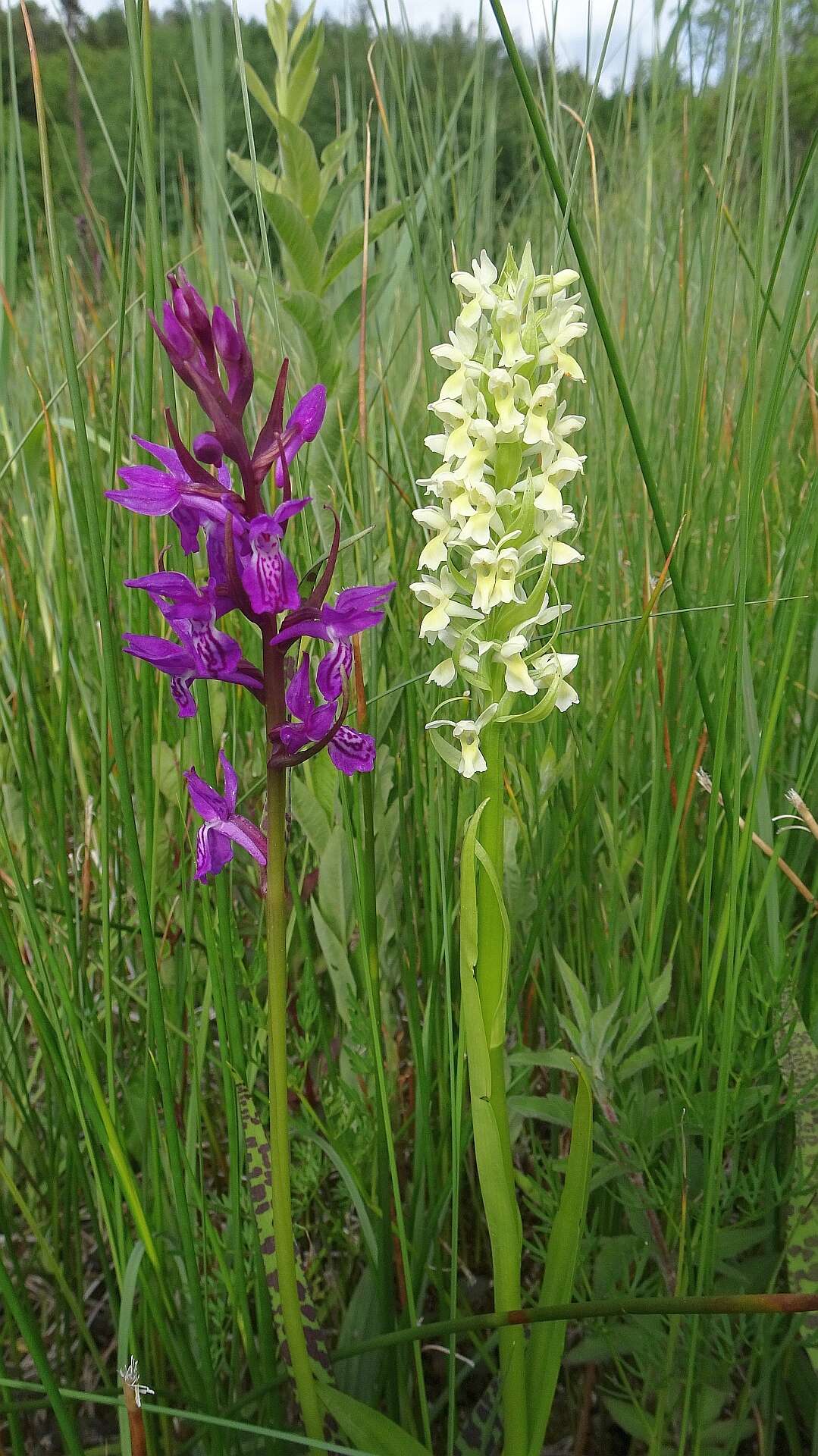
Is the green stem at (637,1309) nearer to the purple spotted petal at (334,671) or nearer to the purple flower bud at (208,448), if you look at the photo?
the purple spotted petal at (334,671)

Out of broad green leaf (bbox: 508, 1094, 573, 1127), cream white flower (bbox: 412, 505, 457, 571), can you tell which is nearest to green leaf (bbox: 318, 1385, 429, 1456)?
broad green leaf (bbox: 508, 1094, 573, 1127)

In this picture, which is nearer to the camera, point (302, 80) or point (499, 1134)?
point (499, 1134)

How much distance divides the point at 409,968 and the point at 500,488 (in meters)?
0.45

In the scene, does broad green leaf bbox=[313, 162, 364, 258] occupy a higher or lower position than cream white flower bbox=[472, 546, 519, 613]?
higher

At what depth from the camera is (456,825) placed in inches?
36.1

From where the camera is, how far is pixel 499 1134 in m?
0.69

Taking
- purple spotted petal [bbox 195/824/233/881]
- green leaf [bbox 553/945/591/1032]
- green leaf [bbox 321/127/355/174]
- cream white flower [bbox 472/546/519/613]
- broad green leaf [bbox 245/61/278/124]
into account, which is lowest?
Result: green leaf [bbox 553/945/591/1032]

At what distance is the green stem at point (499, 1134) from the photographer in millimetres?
690

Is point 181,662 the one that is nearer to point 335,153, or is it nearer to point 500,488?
point 500,488

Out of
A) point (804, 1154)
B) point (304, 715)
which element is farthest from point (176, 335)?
point (804, 1154)

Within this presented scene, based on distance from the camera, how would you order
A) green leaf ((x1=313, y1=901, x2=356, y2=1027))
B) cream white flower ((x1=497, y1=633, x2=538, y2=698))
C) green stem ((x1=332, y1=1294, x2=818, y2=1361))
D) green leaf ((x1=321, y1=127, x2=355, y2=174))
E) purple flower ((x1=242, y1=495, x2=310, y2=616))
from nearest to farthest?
green stem ((x1=332, y1=1294, x2=818, y2=1361))
purple flower ((x1=242, y1=495, x2=310, y2=616))
cream white flower ((x1=497, y1=633, x2=538, y2=698))
green leaf ((x1=313, y1=901, x2=356, y2=1027))
green leaf ((x1=321, y1=127, x2=355, y2=174))

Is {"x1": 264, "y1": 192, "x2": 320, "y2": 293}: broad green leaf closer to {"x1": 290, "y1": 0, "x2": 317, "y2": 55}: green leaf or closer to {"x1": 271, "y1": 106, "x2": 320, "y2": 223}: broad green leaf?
{"x1": 271, "y1": 106, "x2": 320, "y2": 223}: broad green leaf

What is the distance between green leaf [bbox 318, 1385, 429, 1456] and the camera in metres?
0.69

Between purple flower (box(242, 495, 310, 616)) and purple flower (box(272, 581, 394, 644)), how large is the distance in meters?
0.02
